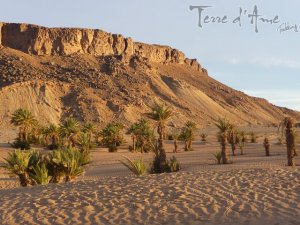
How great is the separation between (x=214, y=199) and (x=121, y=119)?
73.6 m

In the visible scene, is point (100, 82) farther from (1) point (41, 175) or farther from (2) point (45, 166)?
(1) point (41, 175)

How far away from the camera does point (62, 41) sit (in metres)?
113

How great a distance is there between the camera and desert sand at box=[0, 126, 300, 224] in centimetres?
923

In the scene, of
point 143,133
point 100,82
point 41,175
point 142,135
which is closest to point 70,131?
point 142,135

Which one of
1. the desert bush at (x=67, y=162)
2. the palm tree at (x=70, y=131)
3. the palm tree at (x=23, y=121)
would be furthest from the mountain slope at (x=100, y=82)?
the desert bush at (x=67, y=162)

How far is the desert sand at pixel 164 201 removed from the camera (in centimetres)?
923

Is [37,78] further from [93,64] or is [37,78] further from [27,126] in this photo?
[27,126]

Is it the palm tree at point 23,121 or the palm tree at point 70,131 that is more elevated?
the palm tree at point 23,121

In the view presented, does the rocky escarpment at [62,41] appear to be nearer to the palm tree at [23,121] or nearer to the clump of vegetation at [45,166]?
the palm tree at [23,121]

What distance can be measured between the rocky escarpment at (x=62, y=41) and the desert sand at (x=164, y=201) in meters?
101

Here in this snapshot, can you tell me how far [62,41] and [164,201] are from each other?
106969 millimetres

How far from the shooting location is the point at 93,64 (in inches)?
4328

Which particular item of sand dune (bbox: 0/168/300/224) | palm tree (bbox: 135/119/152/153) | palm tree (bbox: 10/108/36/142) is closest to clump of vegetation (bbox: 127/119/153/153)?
palm tree (bbox: 135/119/152/153)

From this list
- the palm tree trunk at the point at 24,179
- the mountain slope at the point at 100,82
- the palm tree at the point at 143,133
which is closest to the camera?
the palm tree trunk at the point at 24,179
